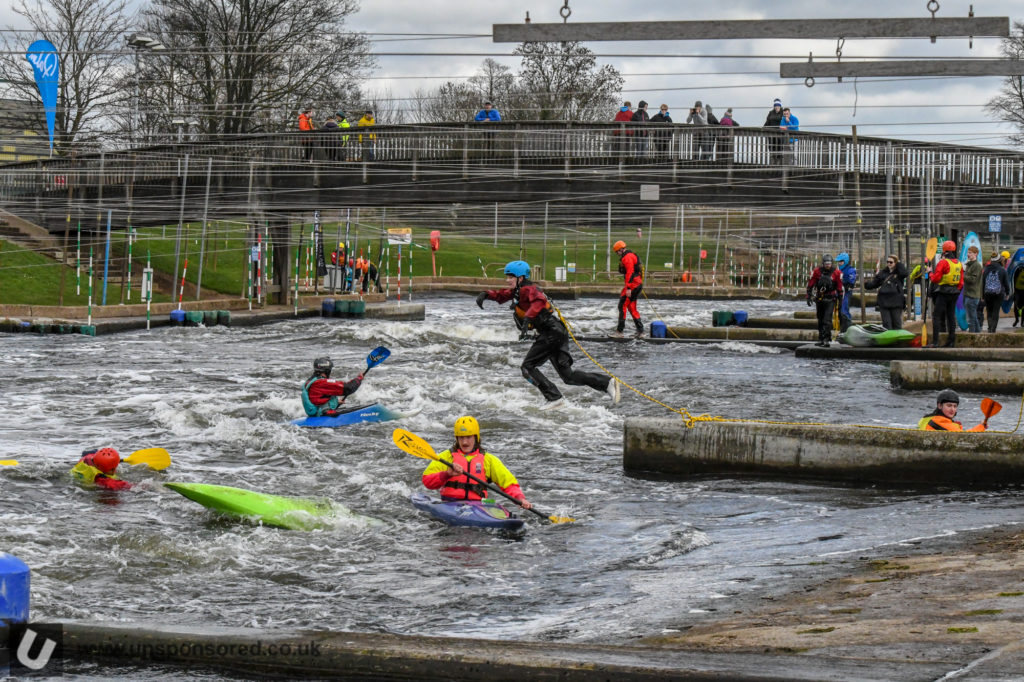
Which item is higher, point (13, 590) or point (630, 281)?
point (630, 281)

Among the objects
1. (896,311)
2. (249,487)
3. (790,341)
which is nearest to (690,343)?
(790,341)

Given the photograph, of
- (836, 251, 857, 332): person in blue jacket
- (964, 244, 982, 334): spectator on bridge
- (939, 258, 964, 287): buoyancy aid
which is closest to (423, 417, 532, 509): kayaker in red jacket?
(939, 258, 964, 287): buoyancy aid

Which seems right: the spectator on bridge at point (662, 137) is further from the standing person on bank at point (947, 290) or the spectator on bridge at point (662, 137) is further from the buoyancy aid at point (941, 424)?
the buoyancy aid at point (941, 424)

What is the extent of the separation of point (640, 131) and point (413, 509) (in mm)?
18717

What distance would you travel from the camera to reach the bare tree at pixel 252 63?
41.1 metres

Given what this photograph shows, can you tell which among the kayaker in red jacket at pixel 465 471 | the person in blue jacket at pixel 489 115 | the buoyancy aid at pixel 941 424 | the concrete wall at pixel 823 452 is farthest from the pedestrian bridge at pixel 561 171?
the kayaker in red jacket at pixel 465 471

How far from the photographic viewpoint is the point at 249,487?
1273 centimetres

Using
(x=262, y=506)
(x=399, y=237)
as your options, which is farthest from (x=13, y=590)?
(x=399, y=237)

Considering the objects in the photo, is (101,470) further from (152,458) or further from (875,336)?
(875,336)

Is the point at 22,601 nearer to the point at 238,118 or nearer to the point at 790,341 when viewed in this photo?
the point at 790,341

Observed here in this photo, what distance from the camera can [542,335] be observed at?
55.3ft

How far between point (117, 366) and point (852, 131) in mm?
15871

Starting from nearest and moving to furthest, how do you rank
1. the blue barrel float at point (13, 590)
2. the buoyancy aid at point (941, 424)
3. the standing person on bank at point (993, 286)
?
the blue barrel float at point (13, 590), the buoyancy aid at point (941, 424), the standing person on bank at point (993, 286)

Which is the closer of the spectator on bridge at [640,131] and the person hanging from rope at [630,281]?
the person hanging from rope at [630,281]
